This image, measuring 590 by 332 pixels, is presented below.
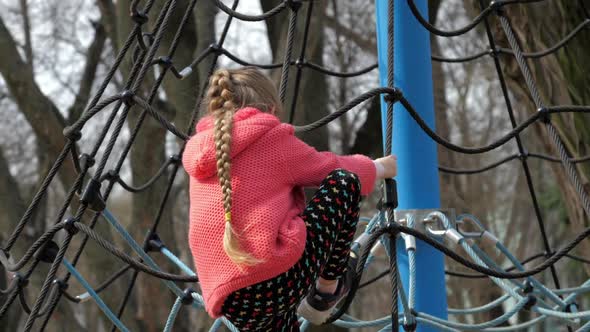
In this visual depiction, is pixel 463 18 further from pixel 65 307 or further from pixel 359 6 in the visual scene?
pixel 65 307

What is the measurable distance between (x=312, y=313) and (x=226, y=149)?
0.35 meters

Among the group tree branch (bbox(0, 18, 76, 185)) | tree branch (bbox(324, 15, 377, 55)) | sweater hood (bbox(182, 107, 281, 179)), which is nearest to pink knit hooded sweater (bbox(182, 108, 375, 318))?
sweater hood (bbox(182, 107, 281, 179))

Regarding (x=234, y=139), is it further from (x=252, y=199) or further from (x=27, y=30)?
(x=27, y=30)

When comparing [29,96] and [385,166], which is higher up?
[29,96]

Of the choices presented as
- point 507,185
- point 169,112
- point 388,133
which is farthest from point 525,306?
point 507,185

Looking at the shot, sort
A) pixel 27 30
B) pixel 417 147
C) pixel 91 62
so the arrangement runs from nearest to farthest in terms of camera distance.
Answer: pixel 417 147, pixel 91 62, pixel 27 30

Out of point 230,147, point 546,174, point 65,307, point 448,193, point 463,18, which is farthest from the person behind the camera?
point 546,174

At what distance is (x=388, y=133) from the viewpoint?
141 cm

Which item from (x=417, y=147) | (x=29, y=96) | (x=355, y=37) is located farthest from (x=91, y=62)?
(x=417, y=147)

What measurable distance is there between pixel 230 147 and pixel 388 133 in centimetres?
31

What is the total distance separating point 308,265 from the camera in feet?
4.19

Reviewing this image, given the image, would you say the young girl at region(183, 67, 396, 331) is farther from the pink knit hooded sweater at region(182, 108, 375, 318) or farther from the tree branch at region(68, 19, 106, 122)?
the tree branch at region(68, 19, 106, 122)

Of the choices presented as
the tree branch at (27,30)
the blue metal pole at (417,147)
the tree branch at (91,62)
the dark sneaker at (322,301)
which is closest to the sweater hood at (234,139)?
the dark sneaker at (322,301)

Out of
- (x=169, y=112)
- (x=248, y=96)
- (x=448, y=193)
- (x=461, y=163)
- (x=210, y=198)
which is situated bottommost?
(x=210, y=198)
